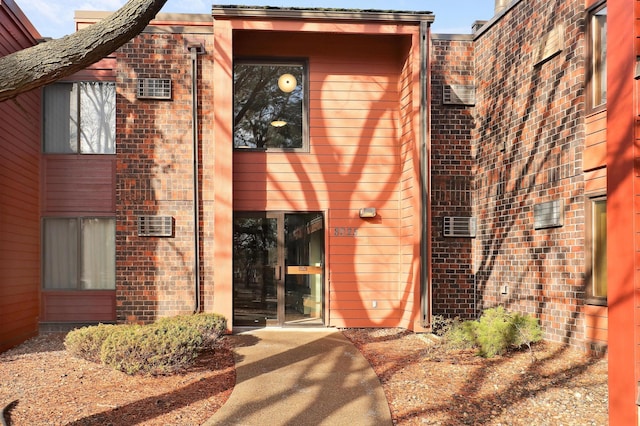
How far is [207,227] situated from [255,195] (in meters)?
1.09

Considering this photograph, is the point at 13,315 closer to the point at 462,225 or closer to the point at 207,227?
the point at 207,227

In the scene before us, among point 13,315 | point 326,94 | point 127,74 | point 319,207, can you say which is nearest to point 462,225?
point 319,207

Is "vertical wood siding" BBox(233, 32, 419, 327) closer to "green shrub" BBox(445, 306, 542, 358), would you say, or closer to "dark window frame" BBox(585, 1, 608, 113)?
"green shrub" BBox(445, 306, 542, 358)

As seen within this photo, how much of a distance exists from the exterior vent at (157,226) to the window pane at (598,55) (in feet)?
23.9

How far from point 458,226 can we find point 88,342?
22.3 feet

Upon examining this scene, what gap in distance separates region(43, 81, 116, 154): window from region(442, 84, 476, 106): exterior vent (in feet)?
22.0

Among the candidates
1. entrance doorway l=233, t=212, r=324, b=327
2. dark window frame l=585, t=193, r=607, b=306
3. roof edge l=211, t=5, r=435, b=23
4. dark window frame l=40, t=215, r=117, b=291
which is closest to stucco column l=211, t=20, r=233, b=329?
roof edge l=211, t=5, r=435, b=23

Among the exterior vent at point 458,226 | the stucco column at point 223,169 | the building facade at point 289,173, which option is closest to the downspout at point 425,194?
the building facade at point 289,173

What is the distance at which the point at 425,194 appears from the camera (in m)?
9.41

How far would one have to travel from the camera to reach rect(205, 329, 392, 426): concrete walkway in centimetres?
538

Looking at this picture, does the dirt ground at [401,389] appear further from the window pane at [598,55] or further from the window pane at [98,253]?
the window pane at [598,55]

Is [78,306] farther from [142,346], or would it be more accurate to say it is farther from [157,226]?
[142,346]

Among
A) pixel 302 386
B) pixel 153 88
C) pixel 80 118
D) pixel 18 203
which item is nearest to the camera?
pixel 302 386

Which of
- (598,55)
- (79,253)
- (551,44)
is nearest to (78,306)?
(79,253)
